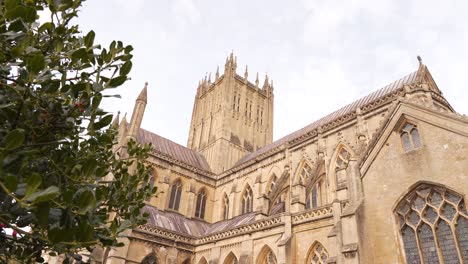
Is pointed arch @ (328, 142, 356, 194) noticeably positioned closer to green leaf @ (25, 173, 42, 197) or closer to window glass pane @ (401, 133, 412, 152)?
window glass pane @ (401, 133, 412, 152)

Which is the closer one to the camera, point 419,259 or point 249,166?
point 419,259

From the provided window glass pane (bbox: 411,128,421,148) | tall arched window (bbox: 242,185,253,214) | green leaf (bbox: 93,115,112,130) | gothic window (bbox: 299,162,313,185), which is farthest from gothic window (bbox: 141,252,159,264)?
green leaf (bbox: 93,115,112,130)

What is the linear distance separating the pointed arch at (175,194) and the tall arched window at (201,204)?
193cm

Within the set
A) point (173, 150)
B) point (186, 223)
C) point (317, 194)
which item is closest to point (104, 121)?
point (317, 194)

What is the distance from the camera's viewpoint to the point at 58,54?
3.00 m

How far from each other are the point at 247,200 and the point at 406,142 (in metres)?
16.3

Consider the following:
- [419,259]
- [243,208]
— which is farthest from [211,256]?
[419,259]

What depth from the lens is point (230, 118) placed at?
38.1 meters

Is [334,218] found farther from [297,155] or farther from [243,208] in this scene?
[243,208]

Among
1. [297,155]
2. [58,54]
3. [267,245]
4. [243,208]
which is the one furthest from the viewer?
[243,208]

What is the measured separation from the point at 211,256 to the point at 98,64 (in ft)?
63.3

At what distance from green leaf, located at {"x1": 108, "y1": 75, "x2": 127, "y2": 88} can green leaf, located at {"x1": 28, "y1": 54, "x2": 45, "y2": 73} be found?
27.7 inches

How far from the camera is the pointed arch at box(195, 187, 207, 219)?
28.3 meters

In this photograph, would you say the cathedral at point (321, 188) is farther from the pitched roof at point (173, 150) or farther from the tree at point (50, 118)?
the tree at point (50, 118)
